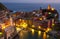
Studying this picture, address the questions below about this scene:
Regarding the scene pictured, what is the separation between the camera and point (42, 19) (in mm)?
8562

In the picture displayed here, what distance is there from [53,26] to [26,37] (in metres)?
1.80

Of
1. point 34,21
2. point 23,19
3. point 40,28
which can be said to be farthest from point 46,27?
point 23,19

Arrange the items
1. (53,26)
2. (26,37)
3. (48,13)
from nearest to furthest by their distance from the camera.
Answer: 1. (26,37)
2. (53,26)
3. (48,13)

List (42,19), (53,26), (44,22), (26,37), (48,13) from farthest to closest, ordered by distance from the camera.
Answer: (48,13) < (42,19) < (44,22) < (53,26) < (26,37)

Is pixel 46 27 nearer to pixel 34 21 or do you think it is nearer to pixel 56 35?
pixel 34 21

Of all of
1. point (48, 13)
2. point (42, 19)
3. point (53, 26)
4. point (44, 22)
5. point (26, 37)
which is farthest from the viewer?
point (48, 13)

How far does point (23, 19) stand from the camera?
28.4ft

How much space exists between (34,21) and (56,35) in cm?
239

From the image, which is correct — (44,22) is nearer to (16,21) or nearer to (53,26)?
(53,26)

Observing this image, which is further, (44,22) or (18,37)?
(44,22)

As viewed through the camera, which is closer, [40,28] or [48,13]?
[40,28]

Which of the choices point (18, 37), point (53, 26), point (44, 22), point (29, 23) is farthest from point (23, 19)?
point (18, 37)

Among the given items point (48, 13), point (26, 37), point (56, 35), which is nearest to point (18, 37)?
point (26, 37)

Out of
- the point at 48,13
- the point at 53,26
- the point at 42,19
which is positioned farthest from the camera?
the point at 48,13
